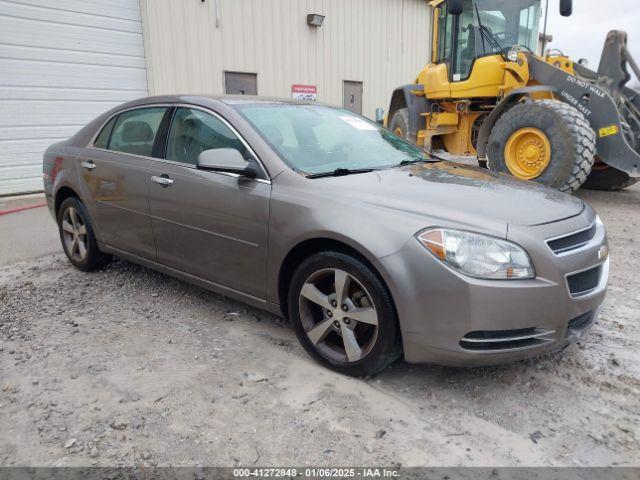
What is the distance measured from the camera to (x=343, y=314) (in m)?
2.73

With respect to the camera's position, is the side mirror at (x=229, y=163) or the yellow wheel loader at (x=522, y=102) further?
the yellow wheel loader at (x=522, y=102)

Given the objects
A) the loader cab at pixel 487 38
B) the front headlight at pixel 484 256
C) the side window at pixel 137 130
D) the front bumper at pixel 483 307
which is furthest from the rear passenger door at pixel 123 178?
the loader cab at pixel 487 38

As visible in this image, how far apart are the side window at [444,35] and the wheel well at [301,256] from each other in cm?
676

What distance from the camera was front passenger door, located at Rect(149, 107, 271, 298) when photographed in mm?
3080

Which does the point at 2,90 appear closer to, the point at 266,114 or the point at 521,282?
the point at 266,114

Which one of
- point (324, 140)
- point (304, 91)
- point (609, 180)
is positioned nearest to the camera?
point (324, 140)

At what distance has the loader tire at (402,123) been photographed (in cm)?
945

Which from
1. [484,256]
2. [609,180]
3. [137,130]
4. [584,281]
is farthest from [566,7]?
[484,256]

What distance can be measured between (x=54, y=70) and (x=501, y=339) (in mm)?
8691

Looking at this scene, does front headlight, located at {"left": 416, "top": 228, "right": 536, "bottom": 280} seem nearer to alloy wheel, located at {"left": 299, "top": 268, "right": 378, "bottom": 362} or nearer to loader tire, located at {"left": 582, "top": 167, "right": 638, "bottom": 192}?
alloy wheel, located at {"left": 299, "top": 268, "right": 378, "bottom": 362}

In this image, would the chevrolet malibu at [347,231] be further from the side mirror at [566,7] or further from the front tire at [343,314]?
the side mirror at [566,7]

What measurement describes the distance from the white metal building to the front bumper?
804 cm

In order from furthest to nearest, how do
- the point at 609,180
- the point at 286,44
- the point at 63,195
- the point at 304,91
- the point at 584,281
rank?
the point at 304,91 < the point at 286,44 < the point at 609,180 < the point at 63,195 < the point at 584,281

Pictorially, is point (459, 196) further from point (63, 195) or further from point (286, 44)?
point (286, 44)
